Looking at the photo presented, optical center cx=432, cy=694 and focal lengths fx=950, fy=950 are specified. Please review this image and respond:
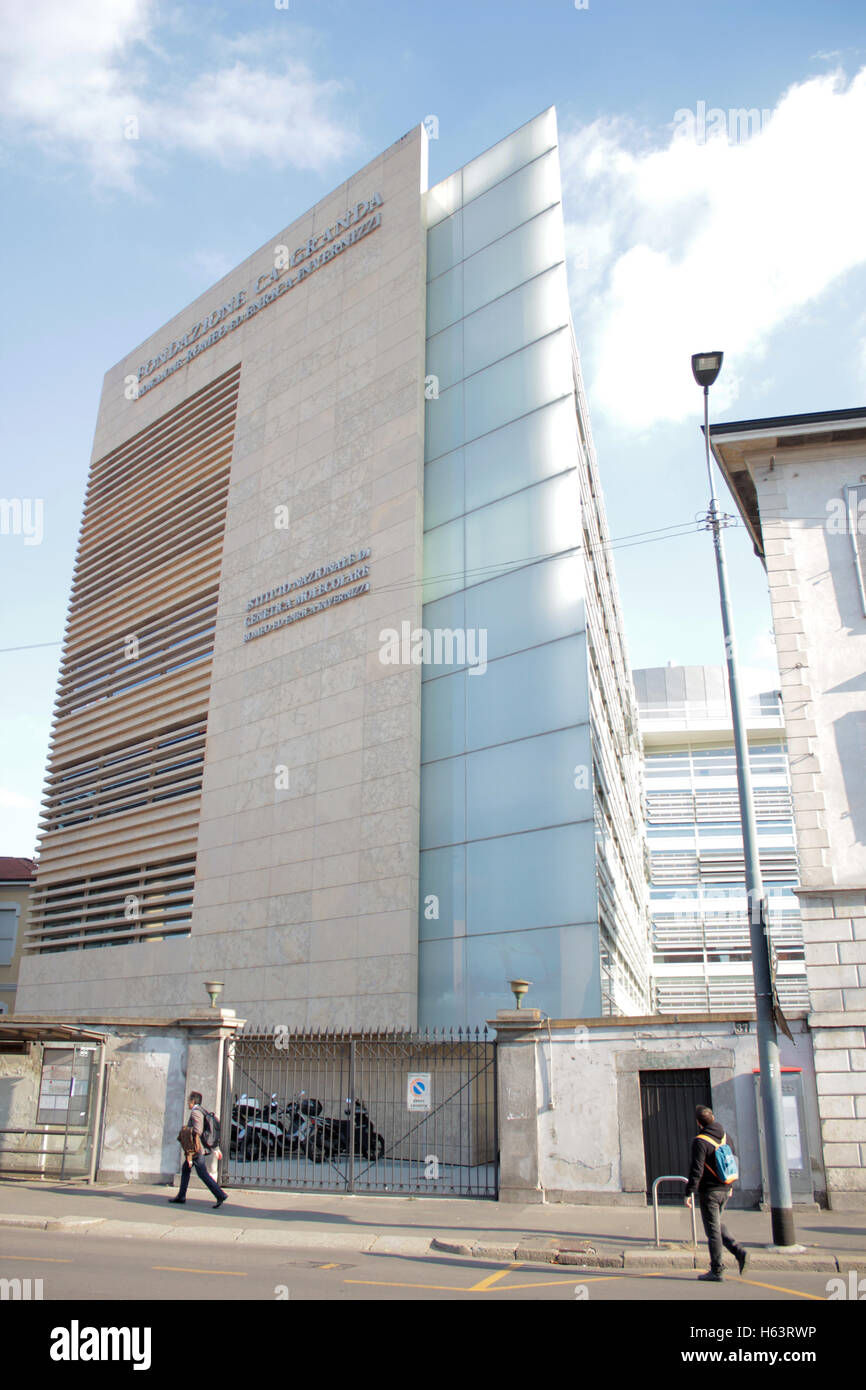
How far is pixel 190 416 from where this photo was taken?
3666cm

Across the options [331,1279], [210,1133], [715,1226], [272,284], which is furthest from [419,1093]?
[272,284]

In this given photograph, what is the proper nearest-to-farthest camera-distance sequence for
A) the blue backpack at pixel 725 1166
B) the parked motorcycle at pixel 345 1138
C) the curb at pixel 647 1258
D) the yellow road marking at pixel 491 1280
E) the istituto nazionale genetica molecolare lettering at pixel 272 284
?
1. the yellow road marking at pixel 491 1280
2. the blue backpack at pixel 725 1166
3. the curb at pixel 647 1258
4. the parked motorcycle at pixel 345 1138
5. the istituto nazionale genetica molecolare lettering at pixel 272 284

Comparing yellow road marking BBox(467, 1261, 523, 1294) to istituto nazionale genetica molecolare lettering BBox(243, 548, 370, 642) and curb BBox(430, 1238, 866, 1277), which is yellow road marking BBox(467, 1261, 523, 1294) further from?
istituto nazionale genetica molecolare lettering BBox(243, 548, 370, 642)

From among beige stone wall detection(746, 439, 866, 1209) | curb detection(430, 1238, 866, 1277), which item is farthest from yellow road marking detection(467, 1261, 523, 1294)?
beige stone wall detection(746, 439, 866, 1209)

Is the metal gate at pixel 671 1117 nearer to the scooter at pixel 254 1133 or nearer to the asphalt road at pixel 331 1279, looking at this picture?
the asphalt road at pixel 331 1279

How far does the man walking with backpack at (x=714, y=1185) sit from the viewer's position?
29.2 feet

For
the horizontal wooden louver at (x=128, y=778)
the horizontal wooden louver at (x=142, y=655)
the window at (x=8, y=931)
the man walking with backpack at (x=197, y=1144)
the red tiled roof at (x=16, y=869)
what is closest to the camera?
the man walking with backpack at (x=197, y=1144)

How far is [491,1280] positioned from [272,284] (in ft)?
110

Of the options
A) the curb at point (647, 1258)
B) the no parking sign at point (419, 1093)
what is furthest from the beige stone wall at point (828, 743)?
the no parking sign at point (419, 1093)

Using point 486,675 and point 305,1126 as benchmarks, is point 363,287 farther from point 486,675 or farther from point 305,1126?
point 305,1126

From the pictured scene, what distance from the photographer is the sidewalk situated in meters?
10.1

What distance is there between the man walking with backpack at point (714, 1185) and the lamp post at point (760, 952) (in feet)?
4.62
